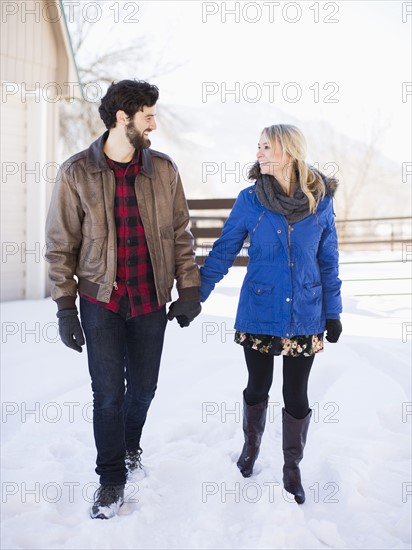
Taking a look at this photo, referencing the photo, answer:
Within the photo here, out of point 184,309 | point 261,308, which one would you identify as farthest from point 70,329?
point 261,308

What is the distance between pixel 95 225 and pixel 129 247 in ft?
0.58

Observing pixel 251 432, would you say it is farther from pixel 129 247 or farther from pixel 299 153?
pixel 299 153

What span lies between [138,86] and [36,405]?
2375mm

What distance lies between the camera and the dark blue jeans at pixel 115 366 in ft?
7.86

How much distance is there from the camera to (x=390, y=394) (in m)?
3.88

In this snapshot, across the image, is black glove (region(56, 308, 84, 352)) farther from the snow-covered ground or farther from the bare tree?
the bare tree

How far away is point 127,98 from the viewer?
2342mm

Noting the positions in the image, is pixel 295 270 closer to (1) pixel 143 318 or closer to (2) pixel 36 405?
(1) pixel 143 318

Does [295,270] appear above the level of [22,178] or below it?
below

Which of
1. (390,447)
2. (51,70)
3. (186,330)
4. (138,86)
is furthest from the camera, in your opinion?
(51,70)

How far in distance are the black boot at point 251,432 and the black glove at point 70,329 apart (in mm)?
906

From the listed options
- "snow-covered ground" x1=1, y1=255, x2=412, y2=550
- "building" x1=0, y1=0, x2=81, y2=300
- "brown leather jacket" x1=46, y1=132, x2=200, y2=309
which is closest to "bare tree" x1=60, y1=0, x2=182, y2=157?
"building" x1=0, y1=0, x2=81, y2=300

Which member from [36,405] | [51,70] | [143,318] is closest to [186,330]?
[36,405]

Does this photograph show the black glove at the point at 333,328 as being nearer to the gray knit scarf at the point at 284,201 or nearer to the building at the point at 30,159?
the gray knit scarf at the point at 284,201
